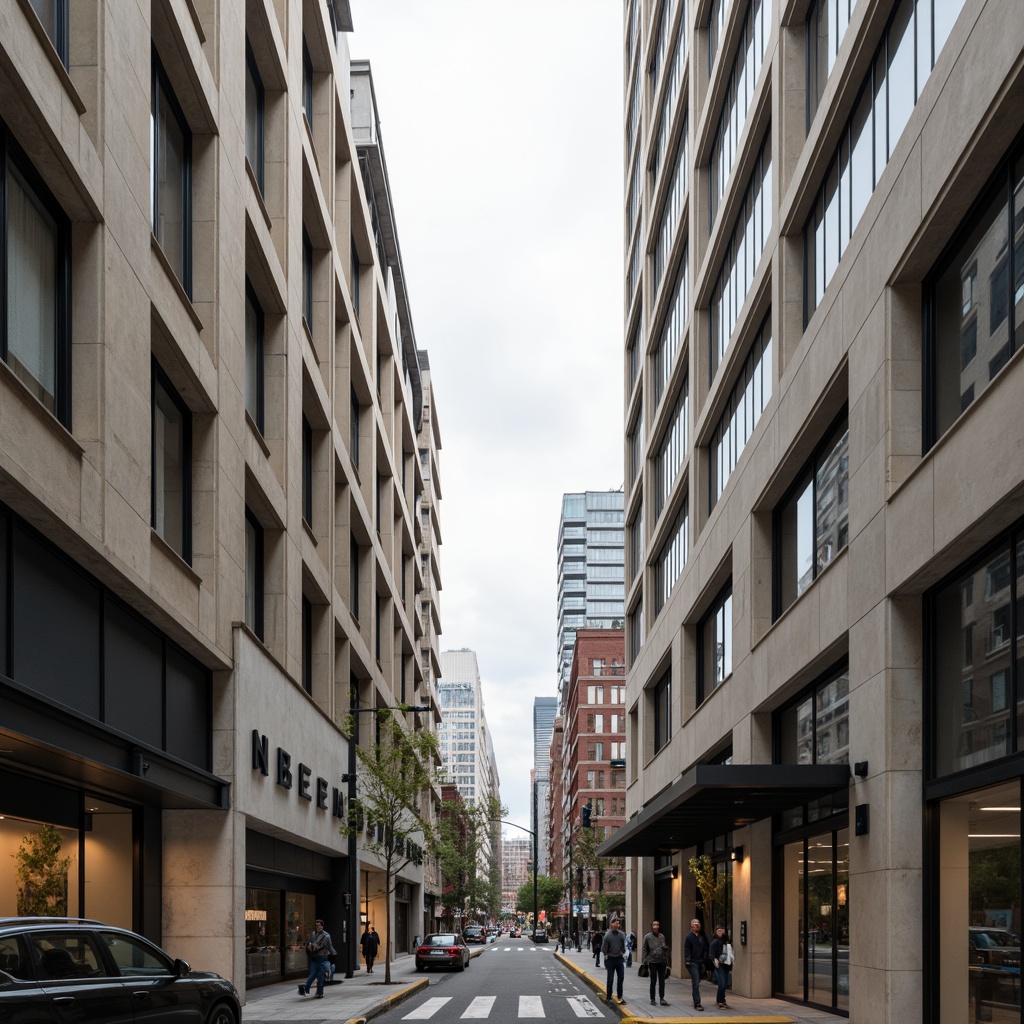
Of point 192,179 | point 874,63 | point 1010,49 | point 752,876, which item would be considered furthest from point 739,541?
point 1010,49

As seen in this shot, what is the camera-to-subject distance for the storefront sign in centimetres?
2445

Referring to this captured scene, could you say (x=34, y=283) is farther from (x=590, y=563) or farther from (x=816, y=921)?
(x=590, y=563)

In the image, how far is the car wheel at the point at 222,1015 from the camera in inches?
540

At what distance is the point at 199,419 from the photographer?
21594 millimetres

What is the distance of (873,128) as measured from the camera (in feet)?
61.4

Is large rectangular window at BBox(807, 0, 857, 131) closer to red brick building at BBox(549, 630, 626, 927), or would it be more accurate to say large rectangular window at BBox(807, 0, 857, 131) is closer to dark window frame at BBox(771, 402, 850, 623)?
dark window frame at BBox(771, 402, 850, 623)

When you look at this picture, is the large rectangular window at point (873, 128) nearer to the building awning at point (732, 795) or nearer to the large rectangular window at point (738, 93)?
the large rectangular window at point (738, 93)

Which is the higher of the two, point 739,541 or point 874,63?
point 874,63

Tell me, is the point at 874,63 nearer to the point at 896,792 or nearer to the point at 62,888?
the point at 896,792

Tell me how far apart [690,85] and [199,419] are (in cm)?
2081

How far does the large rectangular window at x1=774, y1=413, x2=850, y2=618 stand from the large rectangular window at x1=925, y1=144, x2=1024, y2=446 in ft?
10.4

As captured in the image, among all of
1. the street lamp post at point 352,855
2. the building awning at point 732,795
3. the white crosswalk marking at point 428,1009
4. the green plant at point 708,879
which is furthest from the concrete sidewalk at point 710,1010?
the street lamp post at point 352,855

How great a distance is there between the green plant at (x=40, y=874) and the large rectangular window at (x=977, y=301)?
12.6 metres

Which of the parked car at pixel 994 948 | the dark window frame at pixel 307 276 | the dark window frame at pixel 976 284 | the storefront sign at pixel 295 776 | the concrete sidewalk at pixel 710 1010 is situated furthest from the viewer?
the dark window frame at pixel 307 276
